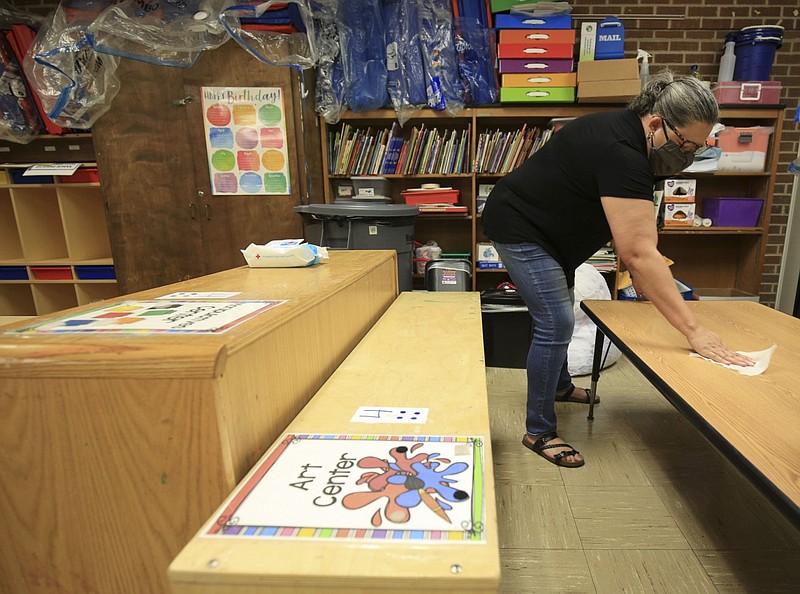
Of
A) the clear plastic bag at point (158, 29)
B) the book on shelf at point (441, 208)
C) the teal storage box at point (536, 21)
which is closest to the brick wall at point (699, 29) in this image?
the teal storage box at point (536, 21)

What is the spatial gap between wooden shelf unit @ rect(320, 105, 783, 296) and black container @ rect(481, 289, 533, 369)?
496mm

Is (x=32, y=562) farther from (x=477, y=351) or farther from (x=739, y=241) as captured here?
(x=739, y=241)

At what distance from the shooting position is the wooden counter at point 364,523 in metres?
0.51

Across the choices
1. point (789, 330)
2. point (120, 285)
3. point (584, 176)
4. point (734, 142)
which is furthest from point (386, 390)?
point (734, 142)

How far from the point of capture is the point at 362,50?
269 centimetres

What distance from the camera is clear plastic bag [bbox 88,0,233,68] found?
2.19 meters

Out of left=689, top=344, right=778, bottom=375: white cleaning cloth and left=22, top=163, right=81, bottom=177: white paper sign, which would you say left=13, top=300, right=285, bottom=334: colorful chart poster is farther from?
left=22, top=163, right=81, bottom=177: white paper sign

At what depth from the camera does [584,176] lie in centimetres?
142

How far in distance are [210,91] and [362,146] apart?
3.03 ft

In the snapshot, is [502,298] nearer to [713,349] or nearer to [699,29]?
[713,349]

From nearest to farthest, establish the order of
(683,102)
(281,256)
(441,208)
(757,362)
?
1. (757,362)
2. (683,102)
3. (281,256)
4. (441,208)

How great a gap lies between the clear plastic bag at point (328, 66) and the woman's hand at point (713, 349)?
2.29m

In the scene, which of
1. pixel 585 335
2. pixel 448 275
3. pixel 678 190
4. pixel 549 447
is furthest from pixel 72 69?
pixel 678 190

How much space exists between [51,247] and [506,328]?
3.23 metres
